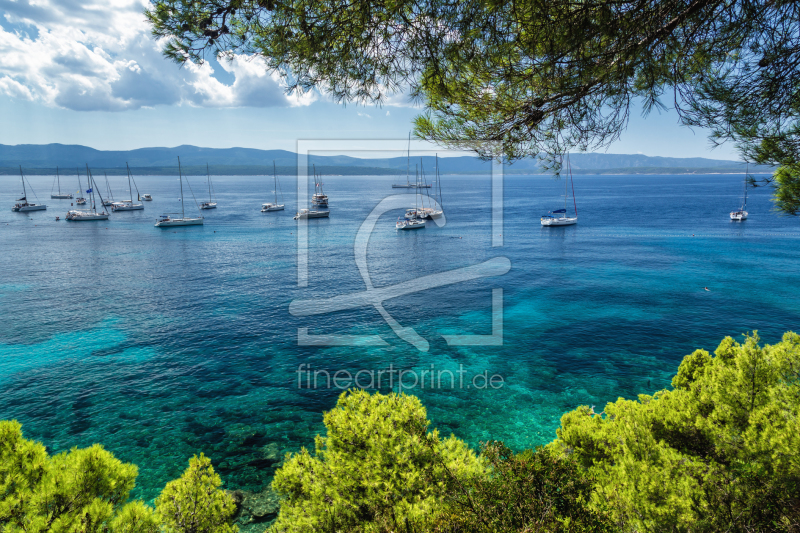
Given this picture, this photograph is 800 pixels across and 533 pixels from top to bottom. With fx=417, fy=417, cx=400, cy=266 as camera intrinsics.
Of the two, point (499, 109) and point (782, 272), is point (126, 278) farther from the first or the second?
point (782, 272)

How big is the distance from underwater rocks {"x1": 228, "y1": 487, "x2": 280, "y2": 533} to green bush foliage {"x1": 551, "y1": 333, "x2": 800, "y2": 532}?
32.3 ft

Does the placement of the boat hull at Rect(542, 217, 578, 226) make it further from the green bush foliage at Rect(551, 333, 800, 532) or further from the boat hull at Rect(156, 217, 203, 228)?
the green bush foliage at Rect(551, 333, 800, 532)

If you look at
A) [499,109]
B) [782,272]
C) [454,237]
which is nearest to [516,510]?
[499,109]

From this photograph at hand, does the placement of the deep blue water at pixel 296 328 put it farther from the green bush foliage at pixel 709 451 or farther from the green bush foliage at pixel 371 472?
the green bush foliage at pixel 709 451

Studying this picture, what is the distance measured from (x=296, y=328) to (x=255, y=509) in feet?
52.7

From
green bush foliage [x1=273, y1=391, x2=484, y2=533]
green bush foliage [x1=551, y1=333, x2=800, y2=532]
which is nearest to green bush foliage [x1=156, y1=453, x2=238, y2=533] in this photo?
green bush foliage [x1=273, y1=391, x2=484, y2=533]

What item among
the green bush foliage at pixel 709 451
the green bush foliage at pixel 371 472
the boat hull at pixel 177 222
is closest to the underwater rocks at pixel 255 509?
the green bush foliage at pixel 371 472

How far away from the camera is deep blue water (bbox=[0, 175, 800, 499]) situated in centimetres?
1897

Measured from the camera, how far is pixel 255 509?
559 inches

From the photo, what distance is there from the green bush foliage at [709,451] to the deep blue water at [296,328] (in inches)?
325

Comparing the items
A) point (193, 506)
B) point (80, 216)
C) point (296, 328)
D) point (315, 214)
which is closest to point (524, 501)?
point (193, 506)

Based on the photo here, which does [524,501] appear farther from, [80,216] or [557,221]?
[80,216]

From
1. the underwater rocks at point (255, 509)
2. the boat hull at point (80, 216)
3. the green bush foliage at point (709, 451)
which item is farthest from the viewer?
the boat hull at point (80, 216)

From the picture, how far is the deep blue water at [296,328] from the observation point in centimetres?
1897
